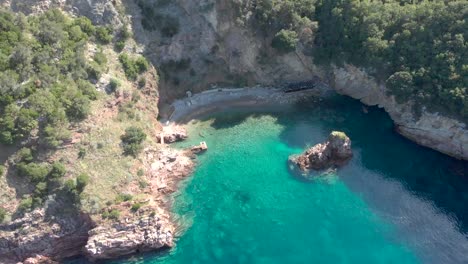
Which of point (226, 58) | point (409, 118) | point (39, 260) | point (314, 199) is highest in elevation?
point (226, 58)

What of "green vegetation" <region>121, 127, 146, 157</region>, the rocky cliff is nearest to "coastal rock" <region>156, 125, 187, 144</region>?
"green vegetation" <region>121, 127, 146, 157</region>

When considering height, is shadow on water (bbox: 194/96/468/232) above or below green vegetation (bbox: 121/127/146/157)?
below

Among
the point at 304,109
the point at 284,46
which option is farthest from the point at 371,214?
the point at 284,46

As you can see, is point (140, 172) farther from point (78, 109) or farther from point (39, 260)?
point (39, 260)

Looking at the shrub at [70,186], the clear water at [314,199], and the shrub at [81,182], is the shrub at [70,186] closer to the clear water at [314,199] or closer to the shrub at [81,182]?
the shrub at [81,182]

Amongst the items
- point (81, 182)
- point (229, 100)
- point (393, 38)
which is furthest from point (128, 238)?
point (393, 38)

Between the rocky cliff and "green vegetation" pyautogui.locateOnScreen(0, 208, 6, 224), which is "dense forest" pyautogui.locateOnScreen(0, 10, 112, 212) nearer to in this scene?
"green vegetation" pyautogui.locateOnScreen(0, 208, 6, 224)

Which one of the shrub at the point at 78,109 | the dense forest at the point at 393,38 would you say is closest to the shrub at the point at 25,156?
the shrub at the point at 78,109
